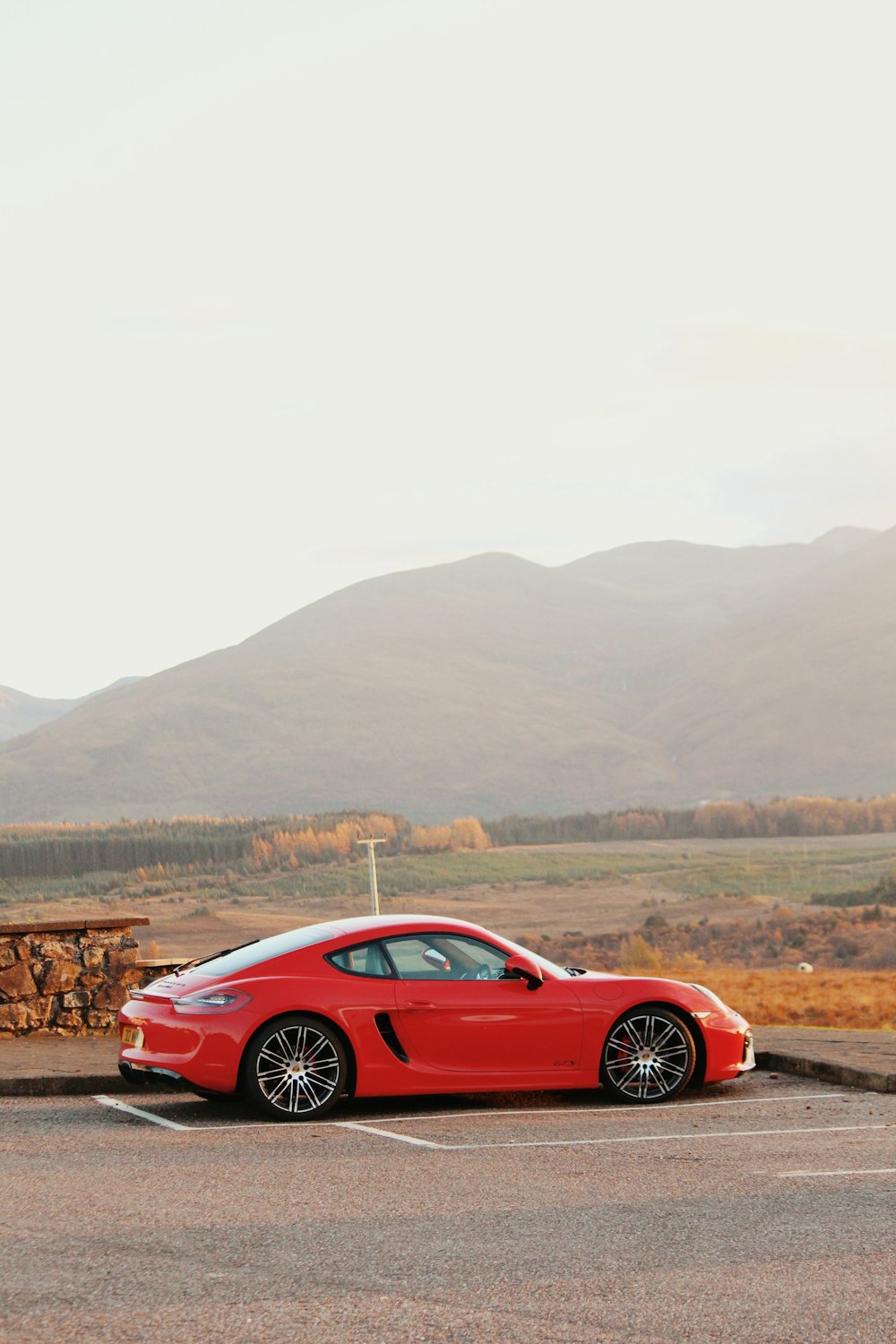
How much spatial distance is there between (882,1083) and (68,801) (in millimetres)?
193444

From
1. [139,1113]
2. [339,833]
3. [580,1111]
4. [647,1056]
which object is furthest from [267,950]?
[339,833]

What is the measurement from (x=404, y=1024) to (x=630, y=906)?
8493 cm

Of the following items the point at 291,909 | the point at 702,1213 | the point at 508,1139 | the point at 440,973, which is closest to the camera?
the point at 702,1213

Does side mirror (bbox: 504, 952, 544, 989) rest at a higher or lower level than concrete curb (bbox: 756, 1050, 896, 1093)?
higher

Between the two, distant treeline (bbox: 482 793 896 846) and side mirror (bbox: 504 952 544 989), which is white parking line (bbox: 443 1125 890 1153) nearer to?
side mirror (bbox: 504 952 544 989)

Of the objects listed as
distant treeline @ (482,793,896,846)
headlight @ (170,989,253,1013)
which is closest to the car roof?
headlight @ (170,989,253,1013)

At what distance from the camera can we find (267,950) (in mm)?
9945

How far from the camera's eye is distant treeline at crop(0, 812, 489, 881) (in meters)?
110

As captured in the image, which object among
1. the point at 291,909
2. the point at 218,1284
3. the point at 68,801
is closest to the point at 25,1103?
the point at 218,1284

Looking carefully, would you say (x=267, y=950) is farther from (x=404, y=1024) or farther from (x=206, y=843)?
(x=206, y=843)

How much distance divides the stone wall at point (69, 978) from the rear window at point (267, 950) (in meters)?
2.89

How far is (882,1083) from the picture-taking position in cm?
1089

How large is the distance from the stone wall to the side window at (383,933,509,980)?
393cm

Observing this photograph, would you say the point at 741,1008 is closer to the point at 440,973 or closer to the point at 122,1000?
the point at 122,1000
